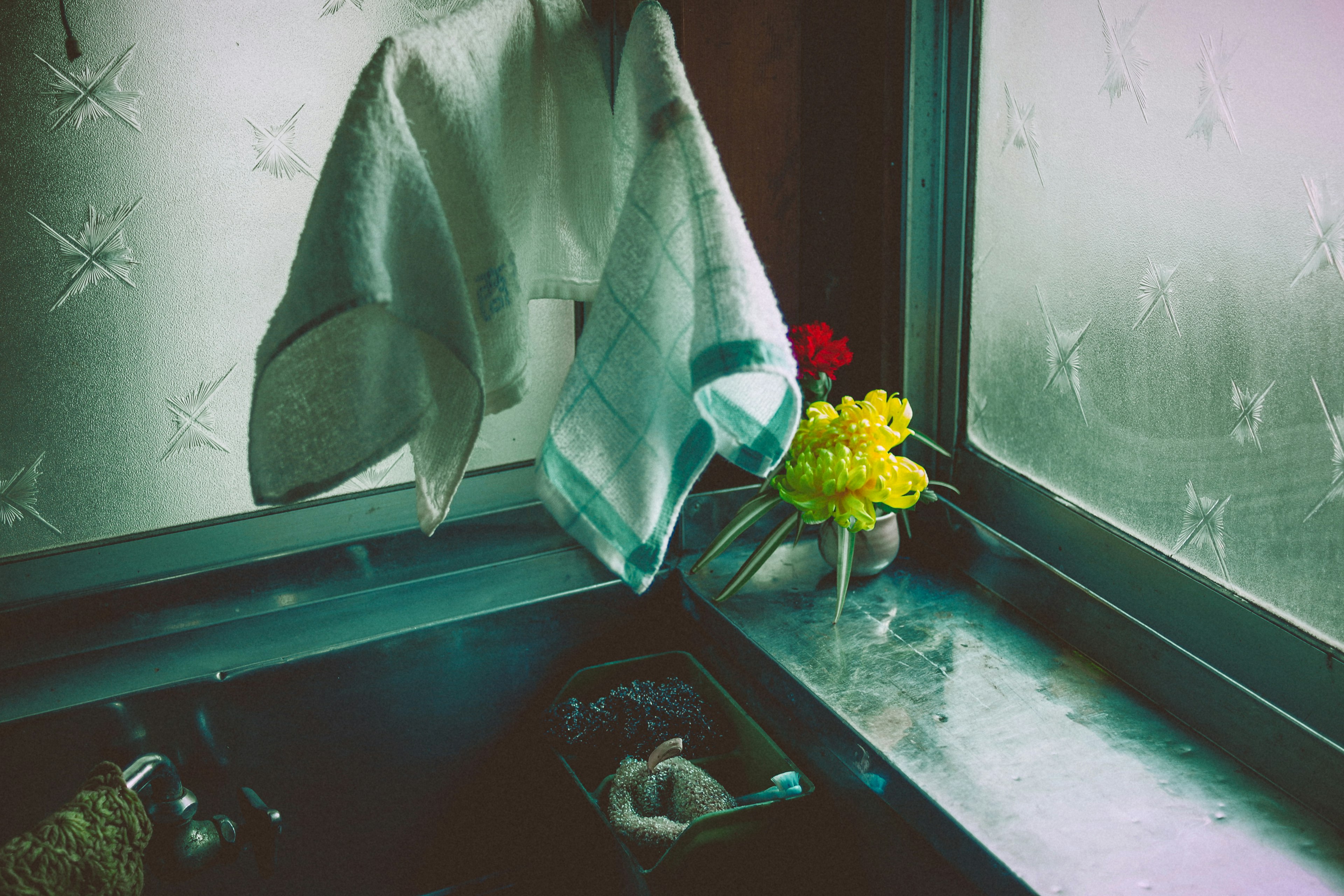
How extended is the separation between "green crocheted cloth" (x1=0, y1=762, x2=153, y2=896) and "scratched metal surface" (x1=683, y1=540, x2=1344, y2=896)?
601 millimetres

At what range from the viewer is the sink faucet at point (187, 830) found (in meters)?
0.82

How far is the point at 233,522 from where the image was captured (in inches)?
41.2

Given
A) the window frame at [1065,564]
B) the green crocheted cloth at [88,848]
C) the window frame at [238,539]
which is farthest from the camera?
the window frame at [238,539]

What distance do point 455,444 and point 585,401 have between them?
9 centimetres

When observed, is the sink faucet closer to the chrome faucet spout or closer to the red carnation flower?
the chrome faucet spout

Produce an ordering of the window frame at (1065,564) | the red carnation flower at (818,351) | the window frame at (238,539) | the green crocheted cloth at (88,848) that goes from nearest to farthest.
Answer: the green crocheted cloth at (88,848)
the window frame at (1065,564)
the window frame at (238,539)
the red carnation flower at (818,351)

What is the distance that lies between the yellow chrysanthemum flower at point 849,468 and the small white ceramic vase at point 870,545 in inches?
2.4

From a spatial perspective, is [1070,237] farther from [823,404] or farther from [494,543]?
[494,543]

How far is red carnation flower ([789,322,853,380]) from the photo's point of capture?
1.10 m

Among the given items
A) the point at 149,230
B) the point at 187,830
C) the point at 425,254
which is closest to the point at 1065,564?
the point at 425,254

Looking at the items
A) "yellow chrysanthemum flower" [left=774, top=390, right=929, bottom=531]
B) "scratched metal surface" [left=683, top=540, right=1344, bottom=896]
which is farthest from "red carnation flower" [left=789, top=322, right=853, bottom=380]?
"scratched metal surface" [left=683, top=540, right=1344, bottom=896]

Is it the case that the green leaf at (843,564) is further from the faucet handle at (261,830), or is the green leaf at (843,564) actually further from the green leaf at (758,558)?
the faucet handle at (261,830)

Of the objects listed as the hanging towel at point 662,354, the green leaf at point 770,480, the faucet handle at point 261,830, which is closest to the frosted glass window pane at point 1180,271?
the green leaf at point 770,480

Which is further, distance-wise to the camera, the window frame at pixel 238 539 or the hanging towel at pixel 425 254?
the window frame at pixel 238 539
